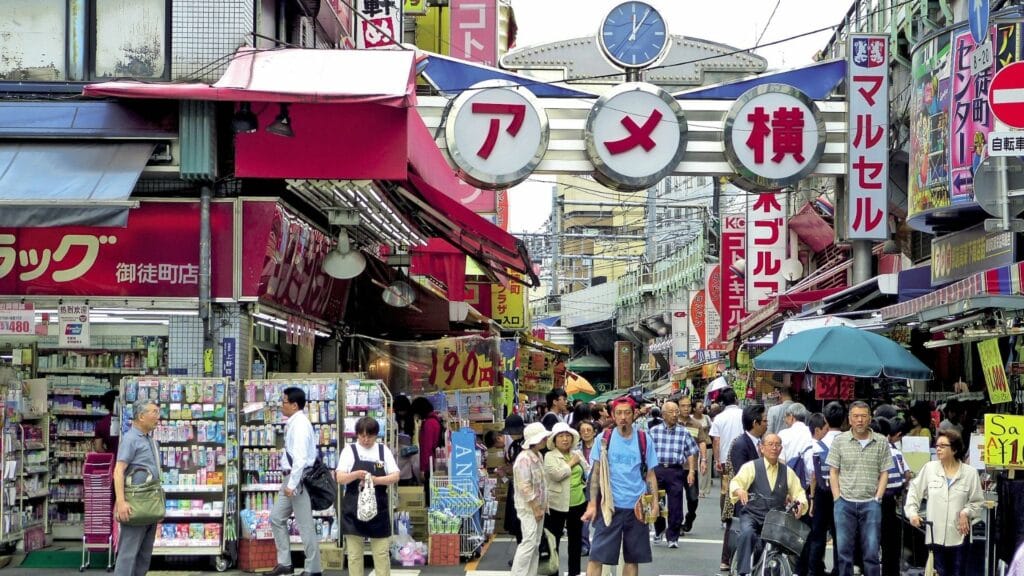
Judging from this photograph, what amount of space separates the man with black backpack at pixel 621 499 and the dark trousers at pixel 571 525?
50.4 inches

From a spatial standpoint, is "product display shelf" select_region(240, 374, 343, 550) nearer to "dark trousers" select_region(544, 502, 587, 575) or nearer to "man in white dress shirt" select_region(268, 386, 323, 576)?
"man in white dress shirt" select_region(268, 386, 323, 576)

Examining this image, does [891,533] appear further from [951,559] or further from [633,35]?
[633,35]

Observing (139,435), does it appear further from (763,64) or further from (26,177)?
(763,64)

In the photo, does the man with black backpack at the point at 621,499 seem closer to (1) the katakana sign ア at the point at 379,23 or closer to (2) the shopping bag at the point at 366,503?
(2) the shopping bag at the point at 366,503

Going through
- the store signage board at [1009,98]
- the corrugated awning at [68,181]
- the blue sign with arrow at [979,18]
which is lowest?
the corrugated awning at [68,181]

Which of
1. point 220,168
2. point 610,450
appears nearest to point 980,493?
point 610,450

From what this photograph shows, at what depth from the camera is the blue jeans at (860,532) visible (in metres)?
12.0

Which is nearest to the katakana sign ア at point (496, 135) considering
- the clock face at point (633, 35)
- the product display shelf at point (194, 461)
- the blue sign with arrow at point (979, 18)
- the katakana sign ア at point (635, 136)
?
the katakana sign ア at point (635, 136)

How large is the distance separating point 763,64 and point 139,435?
1397 centimetres

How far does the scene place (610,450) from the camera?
11.9 metres

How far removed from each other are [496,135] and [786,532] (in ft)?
31.0

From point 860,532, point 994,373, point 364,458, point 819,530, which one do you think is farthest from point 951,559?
point 364,458

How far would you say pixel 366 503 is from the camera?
11.5 metres

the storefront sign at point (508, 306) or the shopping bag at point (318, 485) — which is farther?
the storefront sign at point (508, 306)
